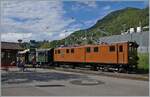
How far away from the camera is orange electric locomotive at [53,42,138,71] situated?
34875 mm

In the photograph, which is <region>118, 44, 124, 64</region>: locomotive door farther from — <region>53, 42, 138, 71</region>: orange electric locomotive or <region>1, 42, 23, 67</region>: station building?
<region>1, 42, 23, 67</region>: station building

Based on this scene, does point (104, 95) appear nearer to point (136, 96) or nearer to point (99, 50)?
point (136, 96)

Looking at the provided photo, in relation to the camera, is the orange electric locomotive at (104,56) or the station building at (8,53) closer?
the orange electric locomotive at (104,56)

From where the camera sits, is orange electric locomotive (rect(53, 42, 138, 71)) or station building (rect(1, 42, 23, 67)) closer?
orange electric locomotive (rect(53, 42, 138, 71))

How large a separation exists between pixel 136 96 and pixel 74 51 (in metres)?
29.6

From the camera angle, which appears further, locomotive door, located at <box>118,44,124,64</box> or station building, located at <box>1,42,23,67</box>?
station building, located at <box>1,42,23,67</box>

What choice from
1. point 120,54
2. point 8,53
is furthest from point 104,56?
point 8,53

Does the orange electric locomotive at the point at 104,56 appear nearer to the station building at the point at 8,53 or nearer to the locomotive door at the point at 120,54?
the locomotive door at the point at 120,54

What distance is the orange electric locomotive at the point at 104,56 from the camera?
34.9 m

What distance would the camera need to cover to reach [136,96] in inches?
611

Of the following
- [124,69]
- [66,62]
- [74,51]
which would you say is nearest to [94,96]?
[124,69]

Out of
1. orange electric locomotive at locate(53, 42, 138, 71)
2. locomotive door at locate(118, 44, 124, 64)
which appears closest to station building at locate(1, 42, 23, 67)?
orange electric locomotive at locate(53, 42, 138, 71)

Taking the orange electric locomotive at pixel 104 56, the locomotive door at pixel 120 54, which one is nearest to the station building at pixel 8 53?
the orange electric locomotive at pixel 104 56

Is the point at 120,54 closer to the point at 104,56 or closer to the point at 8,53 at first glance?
the point at 104,56
